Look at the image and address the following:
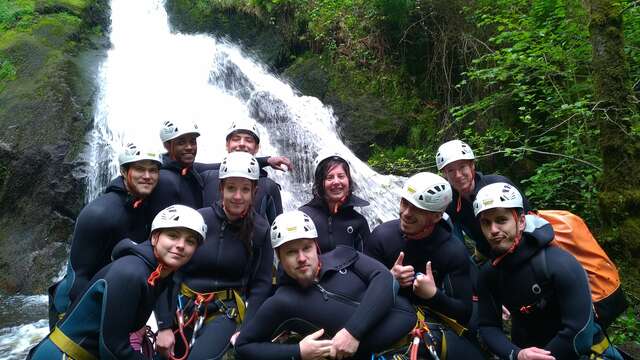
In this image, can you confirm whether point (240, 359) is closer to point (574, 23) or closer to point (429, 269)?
point (429, 269)

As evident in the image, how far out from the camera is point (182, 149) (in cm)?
480

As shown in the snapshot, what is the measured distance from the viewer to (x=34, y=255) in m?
8.63

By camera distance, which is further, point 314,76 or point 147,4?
point 147,4

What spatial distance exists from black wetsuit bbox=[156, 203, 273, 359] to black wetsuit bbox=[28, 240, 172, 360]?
68 cm

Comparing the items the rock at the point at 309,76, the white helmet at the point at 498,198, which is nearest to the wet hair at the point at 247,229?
the white helmet at the point at 498,198

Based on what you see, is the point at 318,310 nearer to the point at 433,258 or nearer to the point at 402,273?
the point at 402,273

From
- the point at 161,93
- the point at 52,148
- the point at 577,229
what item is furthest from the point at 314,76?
the point at 577,229

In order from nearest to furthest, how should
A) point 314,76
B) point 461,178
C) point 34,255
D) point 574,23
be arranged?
→ point 461,178 < point 574,23 < point 34,255 < point 314,76

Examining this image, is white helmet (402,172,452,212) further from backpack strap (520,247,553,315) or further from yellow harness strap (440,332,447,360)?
yellow harness strap (440,332,447,360)

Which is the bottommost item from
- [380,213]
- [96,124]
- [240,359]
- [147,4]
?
[240,359]

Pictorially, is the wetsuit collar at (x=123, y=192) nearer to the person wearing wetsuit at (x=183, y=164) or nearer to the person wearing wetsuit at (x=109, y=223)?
the person wearing wetsuit at (x=109, y=223)

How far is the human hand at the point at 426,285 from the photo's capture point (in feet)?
11.2

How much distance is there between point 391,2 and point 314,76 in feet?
9.23

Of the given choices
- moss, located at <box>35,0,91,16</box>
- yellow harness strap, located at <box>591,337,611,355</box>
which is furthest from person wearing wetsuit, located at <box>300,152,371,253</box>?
moss, located at <box>35,0,91,16</box>
